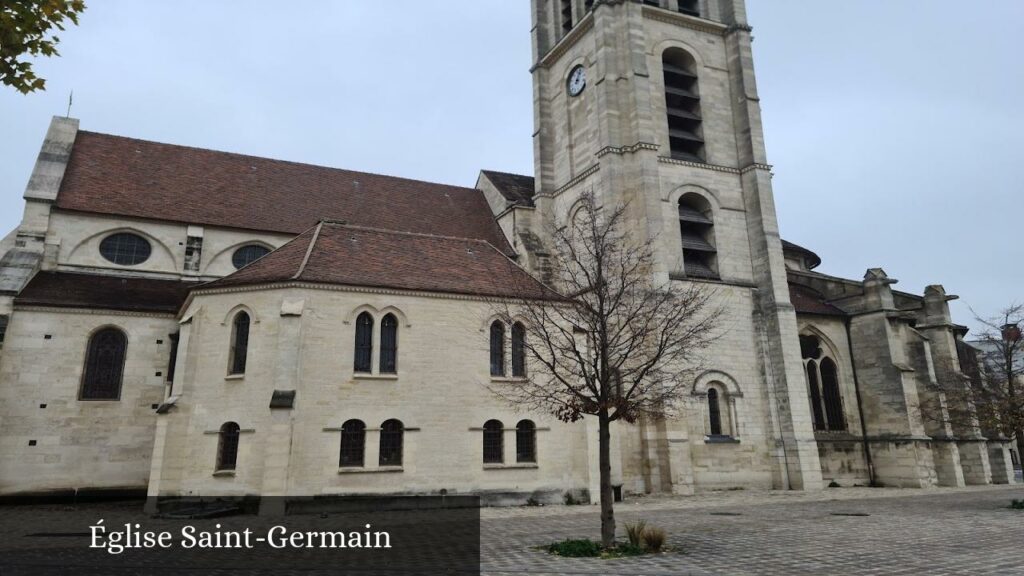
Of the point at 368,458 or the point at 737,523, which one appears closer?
the point at 737,523

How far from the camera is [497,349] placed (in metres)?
21.3

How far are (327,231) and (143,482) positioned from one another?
1029cm

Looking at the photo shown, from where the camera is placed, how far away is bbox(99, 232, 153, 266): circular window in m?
24.1

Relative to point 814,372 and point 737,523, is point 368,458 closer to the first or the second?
point 737,523

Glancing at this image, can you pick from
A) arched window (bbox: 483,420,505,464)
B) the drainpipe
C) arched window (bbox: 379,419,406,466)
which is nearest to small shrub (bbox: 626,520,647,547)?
A: arched window (bbox: 483,420,505,464)

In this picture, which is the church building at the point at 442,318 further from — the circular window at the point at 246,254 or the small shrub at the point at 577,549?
the small shrub at the point at 577,549

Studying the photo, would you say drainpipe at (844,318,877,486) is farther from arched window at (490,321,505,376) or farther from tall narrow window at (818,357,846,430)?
arched window at (490,321,505,376)

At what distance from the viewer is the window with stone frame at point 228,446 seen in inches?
713

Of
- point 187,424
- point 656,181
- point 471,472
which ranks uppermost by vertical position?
point 656,181

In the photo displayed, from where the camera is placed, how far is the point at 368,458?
18531 mm

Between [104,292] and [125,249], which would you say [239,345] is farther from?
[125,249]

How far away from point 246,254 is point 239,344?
745cm

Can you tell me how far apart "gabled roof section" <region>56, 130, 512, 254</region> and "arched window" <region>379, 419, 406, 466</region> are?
34.4ft

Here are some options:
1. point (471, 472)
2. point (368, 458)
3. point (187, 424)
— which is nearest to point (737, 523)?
point (471, 472)
